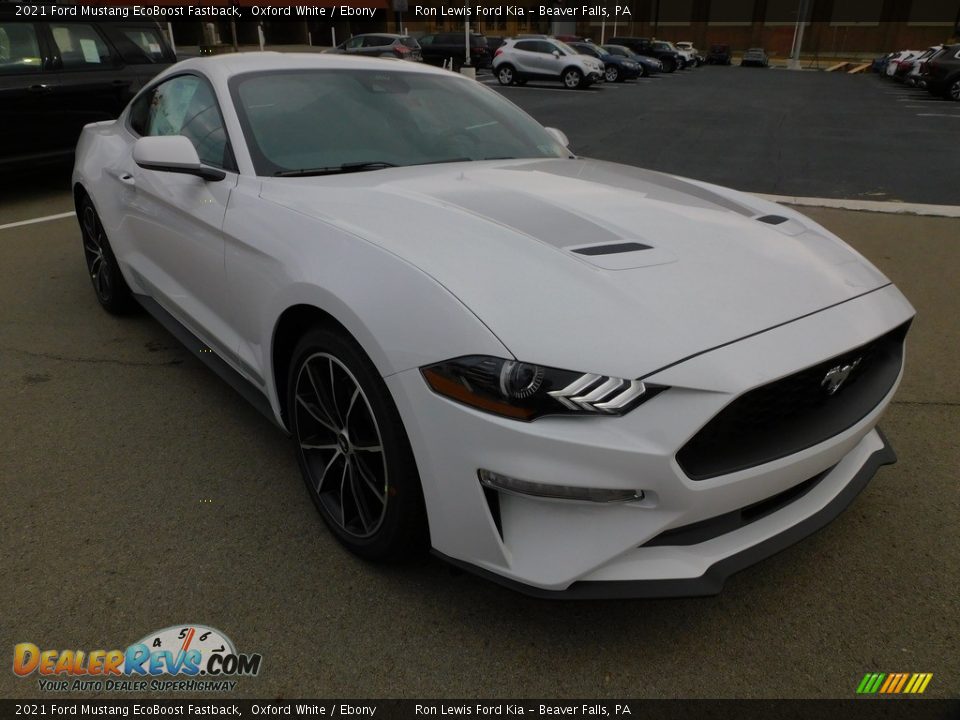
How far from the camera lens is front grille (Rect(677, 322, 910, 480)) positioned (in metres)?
1.72

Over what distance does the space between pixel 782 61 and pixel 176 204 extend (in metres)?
72.8

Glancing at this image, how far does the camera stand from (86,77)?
24.3ft

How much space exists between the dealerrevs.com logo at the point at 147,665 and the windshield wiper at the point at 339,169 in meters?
1.62

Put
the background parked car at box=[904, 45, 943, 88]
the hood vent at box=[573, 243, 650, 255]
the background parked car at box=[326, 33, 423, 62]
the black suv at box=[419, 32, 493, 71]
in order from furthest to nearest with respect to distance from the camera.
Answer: the black suv at box=[419, 32, 493, 71], the background parked car at box=[904, 45, 943, 88], the background parked car at box=[326, 33, 423, 62], the hood vent at box=[573, 243, 650, 255]

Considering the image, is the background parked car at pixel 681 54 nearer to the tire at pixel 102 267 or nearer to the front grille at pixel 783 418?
the tire at pixel 102 267

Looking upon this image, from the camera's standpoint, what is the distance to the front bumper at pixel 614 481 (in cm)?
Answer: 165

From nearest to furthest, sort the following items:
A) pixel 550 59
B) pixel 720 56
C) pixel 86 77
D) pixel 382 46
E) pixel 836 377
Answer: pixel 836 377
pixel 86 77
pixel 550 59
pixel 382 46
pixel 720 56

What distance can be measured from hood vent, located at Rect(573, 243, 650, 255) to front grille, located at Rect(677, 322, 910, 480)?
1.89 ft

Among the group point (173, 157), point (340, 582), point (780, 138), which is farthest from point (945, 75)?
point (340, 582)

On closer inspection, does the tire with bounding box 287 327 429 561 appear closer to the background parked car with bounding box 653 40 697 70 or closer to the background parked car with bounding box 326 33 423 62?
the background parked car with bounding box 326 33 423 62

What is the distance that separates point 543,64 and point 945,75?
12111 millimetres

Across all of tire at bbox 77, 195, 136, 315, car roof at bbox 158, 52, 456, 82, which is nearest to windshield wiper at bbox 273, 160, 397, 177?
car roof at bbox 158, 52, 456, 82

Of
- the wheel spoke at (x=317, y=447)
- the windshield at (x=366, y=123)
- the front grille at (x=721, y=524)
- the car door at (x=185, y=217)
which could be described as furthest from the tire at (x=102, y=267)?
the front grille at (x=721, y=524)

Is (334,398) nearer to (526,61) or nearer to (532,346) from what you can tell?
(532,346)
